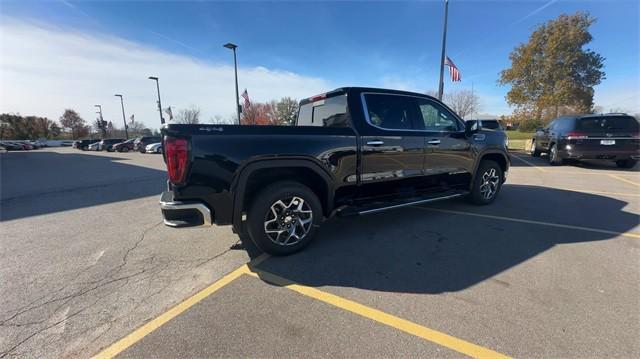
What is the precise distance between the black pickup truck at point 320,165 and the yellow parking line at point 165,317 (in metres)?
0.49

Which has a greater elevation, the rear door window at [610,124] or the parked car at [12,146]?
the rear door window at [610,124]

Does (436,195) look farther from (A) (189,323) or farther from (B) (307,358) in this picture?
(A) (189,323)

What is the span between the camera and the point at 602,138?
9.25 m

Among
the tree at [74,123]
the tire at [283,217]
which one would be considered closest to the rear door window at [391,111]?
the tire at [283,217]

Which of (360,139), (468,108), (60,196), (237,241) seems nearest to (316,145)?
(360,139)

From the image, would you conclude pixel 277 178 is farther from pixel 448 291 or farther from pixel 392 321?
pixel 448 291

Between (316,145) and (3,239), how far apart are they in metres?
4.83

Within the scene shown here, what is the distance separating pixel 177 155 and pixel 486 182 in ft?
17.4

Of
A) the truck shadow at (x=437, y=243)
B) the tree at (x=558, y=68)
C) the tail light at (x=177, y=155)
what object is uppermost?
the tree at (x=558, y=68)

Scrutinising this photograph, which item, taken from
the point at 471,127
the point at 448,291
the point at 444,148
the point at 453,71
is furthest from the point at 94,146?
the point at 448,291

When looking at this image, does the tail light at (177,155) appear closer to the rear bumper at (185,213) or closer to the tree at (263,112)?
the rear bumper at (185,213)

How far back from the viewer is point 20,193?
7664mm

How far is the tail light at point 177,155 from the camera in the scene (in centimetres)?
271

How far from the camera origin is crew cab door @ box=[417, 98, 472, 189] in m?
4.46
